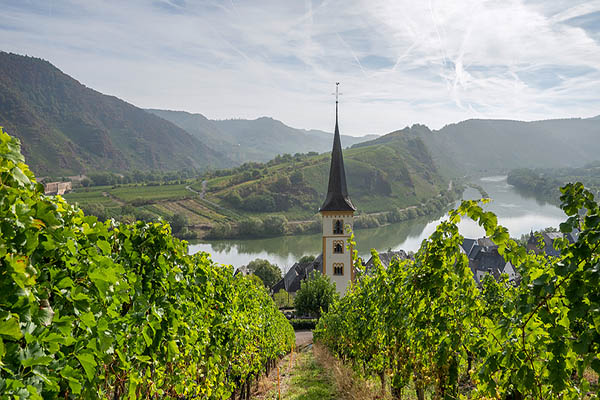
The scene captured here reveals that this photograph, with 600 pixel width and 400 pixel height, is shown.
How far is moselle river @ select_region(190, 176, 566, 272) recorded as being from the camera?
62219 mm

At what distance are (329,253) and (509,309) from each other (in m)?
25.2

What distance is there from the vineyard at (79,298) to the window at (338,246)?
23160 millimetres

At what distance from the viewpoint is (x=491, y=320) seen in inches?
151

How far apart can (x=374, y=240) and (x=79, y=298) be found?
70677 mm

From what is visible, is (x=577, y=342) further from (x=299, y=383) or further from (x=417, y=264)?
(x=299, y=383)

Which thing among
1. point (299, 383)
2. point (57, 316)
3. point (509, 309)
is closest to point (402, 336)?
point (509, 309)

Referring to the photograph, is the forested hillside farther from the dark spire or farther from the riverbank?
the dark spire

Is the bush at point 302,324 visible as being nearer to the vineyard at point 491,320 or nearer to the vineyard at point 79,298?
the vineyard at point 491,320

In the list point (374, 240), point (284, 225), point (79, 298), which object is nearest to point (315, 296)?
point (79, 298)

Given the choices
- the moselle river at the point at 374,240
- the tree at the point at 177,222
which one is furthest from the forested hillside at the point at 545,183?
the tree at the point at 177,222

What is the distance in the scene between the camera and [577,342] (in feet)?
6.34

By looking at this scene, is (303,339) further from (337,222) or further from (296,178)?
(296,178)

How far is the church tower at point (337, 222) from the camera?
2683 cm

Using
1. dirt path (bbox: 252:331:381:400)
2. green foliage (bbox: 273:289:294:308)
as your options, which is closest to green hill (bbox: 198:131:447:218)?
green foliage (bbox: 273:289:294:308)
